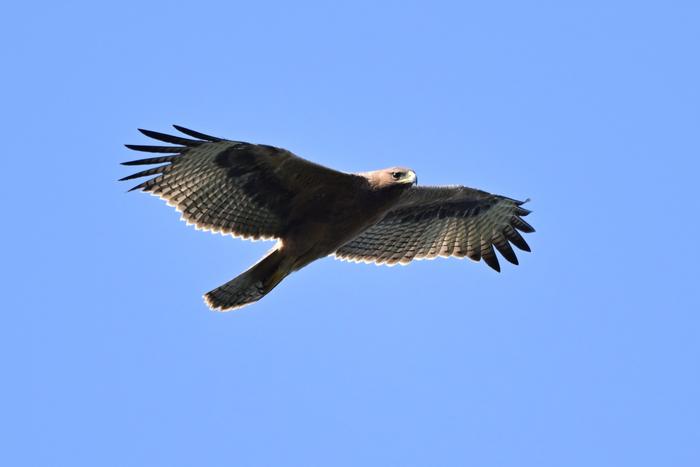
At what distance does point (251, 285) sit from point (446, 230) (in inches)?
102

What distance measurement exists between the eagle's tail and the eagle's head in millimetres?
1188

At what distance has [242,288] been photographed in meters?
11.9

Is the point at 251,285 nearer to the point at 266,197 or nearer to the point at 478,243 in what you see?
the point at 266,197

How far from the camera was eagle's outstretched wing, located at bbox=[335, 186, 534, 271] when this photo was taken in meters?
13.1

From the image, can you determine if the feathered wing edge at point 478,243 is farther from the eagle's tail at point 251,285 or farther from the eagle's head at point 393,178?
the eagle's head at point 393,178

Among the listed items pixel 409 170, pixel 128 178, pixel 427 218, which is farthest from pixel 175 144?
pixel 427 218

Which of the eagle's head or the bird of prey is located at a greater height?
the eagle's head

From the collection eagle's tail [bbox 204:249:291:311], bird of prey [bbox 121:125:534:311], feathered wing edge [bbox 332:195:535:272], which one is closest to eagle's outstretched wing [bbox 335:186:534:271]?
feathered wing edge [bbox 332:195:535:272]

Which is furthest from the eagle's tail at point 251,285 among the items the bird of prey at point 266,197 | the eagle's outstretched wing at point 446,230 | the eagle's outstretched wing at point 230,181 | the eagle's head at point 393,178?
the eagle's outstretched wing at point 446,230

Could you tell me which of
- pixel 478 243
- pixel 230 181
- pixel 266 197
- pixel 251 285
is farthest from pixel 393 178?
pixel 478 243

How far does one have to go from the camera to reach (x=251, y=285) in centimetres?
1186

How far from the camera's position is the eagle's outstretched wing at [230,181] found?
1123cm

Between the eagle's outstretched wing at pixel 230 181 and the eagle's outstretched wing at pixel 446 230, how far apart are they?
5.11 feet

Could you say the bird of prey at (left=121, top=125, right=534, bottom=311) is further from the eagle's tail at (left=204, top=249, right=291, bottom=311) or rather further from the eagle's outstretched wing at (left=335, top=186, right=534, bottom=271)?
the eagle's outstretched wing at (left=335, top=186, right=534, bottom=271)
